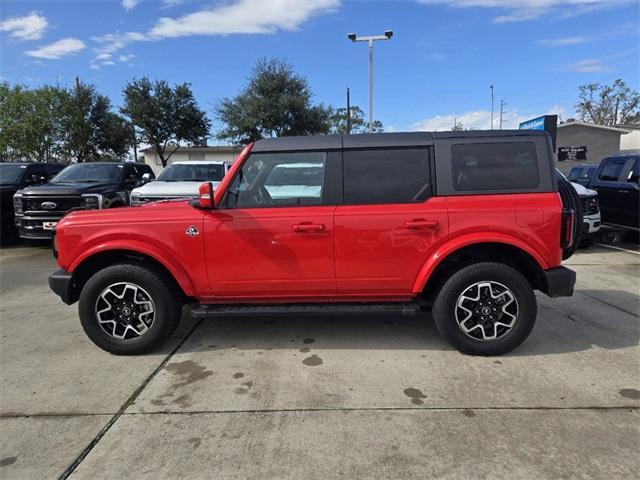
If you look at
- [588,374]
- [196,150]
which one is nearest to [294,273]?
[588,374]

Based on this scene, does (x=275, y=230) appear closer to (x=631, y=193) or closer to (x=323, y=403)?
(x=323, y=403)

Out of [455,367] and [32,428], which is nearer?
[32,428]

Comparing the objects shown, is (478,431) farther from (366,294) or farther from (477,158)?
(477,158)

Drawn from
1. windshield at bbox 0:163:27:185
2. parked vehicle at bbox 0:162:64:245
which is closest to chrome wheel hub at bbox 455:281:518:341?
parked vehicle at bbox 0:162:64:245

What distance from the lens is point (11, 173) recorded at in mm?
10609

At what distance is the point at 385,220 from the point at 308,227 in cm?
64

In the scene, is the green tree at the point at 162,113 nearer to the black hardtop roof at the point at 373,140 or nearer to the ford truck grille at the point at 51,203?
the ford truck grille at the point at 51,203

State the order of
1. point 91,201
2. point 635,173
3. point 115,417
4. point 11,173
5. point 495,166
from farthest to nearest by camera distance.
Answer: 1. point 11,173
2. point 635,173
3. point 91,201
4. point 495,166
5. point 115,417

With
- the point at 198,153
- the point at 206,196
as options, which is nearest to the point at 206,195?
the point at 206,196

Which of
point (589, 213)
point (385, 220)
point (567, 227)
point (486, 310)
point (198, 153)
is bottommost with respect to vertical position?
point (486, 310)

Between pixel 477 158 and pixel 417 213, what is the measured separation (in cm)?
71

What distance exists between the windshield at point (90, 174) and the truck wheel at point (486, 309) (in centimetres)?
862

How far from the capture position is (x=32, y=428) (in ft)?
9.57

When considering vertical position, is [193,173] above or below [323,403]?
above
